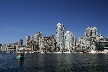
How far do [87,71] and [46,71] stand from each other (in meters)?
19.7

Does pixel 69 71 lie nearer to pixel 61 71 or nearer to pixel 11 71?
pixel 61 71

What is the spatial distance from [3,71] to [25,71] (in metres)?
11.0

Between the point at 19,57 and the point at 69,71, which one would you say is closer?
the point at 69,71

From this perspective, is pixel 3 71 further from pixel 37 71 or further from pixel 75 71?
pixel 75 71

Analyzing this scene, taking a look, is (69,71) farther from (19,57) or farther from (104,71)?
(19,57)

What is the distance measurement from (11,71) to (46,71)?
17.3 meters

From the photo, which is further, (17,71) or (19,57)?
(19,57)

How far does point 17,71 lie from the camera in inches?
3772

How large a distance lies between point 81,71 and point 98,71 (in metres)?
8.03

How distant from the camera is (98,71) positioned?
9388cm

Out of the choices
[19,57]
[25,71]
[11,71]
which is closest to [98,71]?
[25,71]

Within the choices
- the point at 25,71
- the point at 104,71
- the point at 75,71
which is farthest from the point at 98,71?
the point at 25,71

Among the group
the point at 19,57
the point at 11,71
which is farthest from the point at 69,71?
the point at 19,57

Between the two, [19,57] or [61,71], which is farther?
[19,57]
